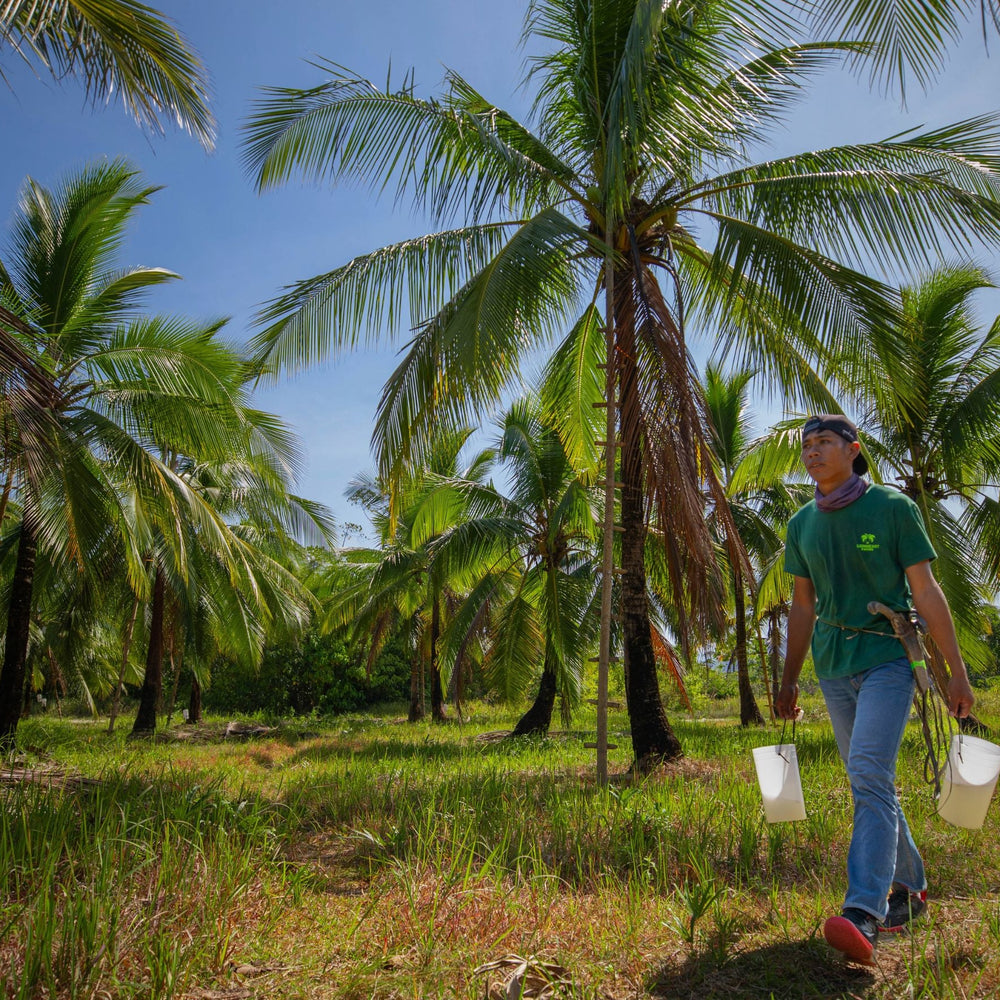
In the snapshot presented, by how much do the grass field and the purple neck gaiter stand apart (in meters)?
1.46

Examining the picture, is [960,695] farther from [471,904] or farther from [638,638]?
[638,638]

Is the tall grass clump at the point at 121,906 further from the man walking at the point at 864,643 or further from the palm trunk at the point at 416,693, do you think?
the palm trunk at the point at 416,693

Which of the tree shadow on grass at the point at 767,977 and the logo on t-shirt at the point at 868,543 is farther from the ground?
the logo on t-shirt at the point at 868,543

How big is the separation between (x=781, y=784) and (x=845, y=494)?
1.31 meters

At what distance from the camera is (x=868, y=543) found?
2.89 m

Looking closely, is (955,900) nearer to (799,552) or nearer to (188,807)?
(799,552)

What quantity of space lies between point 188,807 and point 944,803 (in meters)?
3.40

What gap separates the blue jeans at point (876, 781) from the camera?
253 cm

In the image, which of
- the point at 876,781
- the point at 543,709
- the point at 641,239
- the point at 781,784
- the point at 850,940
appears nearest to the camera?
the point at 850,940

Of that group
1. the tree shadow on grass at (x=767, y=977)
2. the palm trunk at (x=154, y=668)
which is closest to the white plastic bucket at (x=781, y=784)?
the tree shadow on grass at (x=767, y=977)

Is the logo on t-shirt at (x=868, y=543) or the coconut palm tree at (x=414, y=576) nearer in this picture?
the logo on t-shirt at (x=868, y=543)

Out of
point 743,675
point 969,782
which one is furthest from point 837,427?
point 743,675

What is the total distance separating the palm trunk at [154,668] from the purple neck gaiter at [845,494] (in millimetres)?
14315

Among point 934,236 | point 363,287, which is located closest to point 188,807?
point 363,287
